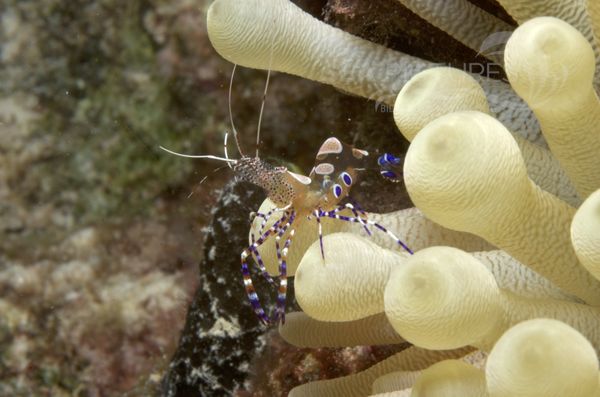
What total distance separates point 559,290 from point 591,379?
0.49 m

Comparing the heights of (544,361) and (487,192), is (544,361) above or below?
below

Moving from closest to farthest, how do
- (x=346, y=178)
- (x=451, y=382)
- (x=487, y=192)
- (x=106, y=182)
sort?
(x=487, y=192) < (x=451, y=382) < (x=346, y=178) < (x=106, y=182)

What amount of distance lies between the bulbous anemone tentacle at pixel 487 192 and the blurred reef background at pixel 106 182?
1516 millimetres

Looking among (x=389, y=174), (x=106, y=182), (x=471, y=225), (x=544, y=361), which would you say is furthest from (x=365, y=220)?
Answer: (x=106, y=182)

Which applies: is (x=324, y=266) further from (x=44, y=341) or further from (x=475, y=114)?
(x=44, y=341)

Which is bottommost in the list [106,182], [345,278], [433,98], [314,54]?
[106,182]

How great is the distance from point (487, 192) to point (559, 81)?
0.25m

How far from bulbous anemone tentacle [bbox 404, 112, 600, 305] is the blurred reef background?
1.52 metres

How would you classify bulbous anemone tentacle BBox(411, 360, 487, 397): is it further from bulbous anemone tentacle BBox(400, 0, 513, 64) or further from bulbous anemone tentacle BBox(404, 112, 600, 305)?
bulbous anemone tentacle BBox(400, 0, 513, 64)

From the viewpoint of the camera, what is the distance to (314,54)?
1.88 m

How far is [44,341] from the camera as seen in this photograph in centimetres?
298

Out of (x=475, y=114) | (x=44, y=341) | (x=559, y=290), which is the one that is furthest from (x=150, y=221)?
(x=475, y=114)

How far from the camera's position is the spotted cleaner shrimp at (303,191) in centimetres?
182

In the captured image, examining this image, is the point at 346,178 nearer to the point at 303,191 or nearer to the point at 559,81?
the point at 303,191
